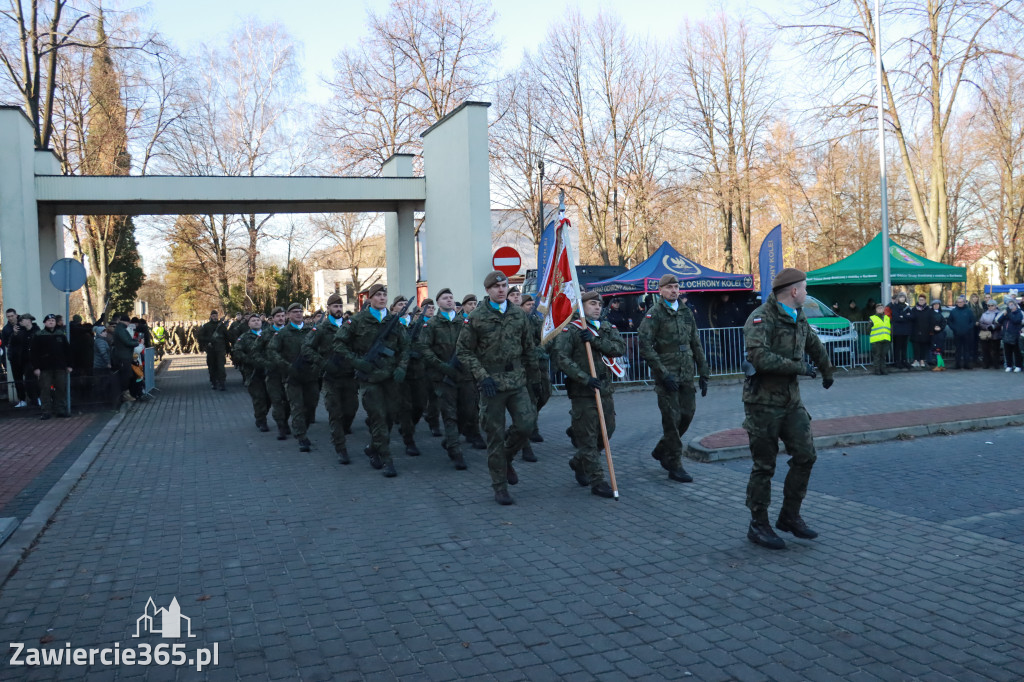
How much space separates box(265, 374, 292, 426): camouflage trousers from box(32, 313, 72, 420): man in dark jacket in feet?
16.8

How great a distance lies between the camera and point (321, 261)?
52.8 m

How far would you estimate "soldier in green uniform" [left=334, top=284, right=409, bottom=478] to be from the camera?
28.9 feet

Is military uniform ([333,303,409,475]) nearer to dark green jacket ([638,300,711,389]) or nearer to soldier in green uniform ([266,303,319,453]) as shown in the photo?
soldier in green uniform ([266,303,319,453])

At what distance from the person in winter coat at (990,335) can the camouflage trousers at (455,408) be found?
14072 millimetres

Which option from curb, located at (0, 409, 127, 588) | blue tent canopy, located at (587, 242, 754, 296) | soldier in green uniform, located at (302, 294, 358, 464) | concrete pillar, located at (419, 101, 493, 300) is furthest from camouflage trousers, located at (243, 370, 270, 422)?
blue tent canopy, located at (587, 242, 754, 296)

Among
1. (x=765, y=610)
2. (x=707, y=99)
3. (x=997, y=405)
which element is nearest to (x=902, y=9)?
(x=707, y=99)

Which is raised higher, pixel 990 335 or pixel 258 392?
pixel 990 335

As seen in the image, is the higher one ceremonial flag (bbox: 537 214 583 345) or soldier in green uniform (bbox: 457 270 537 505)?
ceremonial flag (bbox: 537 214 583 345)

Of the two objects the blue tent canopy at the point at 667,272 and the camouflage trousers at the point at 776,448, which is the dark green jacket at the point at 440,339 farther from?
the blue tent canopy at the point at 667,272

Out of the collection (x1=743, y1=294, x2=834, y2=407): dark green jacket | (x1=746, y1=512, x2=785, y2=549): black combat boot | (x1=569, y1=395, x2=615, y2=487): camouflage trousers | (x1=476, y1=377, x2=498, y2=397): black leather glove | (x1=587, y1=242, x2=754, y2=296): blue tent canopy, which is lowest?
(x1=746, y1=512, x2=785, y2=549): black combat boot

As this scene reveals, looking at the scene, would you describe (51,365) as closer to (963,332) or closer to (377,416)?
(377,416)

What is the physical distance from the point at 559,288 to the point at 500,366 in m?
1.17

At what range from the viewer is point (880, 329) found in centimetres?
1853

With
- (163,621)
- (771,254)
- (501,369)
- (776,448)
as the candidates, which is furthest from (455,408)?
(771,254)
